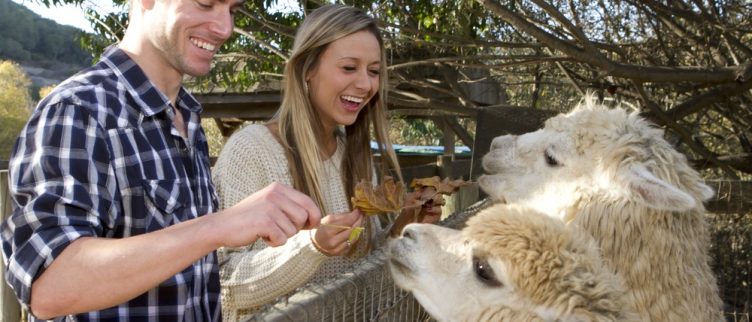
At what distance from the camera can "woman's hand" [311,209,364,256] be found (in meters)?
2.02

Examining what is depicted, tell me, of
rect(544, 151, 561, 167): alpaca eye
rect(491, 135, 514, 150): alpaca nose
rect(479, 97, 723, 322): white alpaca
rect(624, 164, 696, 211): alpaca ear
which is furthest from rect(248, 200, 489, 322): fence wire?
rect(491, 135, 514, 150): alpaca nose

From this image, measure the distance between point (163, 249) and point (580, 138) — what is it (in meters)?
2.63

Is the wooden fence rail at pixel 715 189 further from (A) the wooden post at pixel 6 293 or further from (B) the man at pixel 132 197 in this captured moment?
(B) the man at pixel 132 197

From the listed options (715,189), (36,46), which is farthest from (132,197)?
(36,46)

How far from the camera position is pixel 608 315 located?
2.01 metres

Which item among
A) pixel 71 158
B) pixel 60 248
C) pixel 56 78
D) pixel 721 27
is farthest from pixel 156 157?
pixel 56 78

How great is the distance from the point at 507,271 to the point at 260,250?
78cm

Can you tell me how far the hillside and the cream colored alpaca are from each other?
50.8 meters

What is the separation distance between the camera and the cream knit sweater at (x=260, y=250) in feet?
7.06

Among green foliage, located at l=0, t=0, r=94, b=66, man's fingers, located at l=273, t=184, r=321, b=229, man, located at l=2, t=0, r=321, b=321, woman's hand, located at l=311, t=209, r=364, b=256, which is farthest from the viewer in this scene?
green foliage, located at l=0, t=0, r=94, b=66

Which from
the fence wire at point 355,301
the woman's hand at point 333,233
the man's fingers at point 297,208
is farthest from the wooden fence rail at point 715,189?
the man's fingers at point 297,208

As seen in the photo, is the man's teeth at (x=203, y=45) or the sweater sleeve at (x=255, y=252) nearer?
the man's teeth at (x=203, y=45)

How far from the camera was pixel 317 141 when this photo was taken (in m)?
2.75

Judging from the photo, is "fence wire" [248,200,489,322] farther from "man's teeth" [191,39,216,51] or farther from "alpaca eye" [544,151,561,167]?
"alpaca eye" [544,151,561,167]
